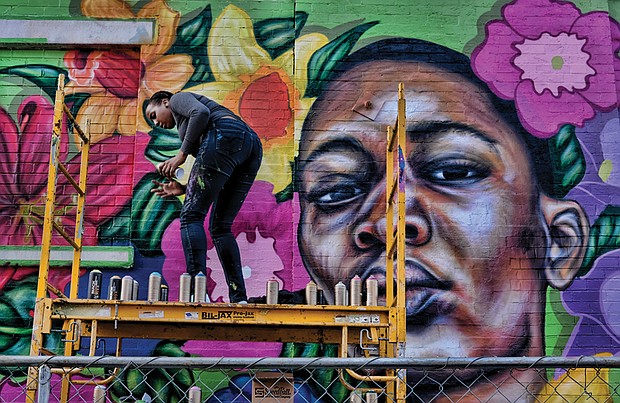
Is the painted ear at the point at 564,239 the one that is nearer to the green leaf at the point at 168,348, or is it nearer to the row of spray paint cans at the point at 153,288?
the green leaf at the point at 168,348

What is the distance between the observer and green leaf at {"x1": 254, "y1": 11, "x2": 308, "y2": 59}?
9.73 meters

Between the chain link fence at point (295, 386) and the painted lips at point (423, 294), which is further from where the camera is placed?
the painted lips at point (423, 294)

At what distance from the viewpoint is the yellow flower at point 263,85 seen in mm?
9438

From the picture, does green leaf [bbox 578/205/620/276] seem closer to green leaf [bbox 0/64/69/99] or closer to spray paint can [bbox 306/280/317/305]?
spray paint can [bbox 306/280/317/305]

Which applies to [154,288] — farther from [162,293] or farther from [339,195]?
[339,195]

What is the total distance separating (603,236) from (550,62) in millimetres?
1898

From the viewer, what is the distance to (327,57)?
9.67 meters

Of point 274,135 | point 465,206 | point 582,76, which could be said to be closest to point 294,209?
point 274,135

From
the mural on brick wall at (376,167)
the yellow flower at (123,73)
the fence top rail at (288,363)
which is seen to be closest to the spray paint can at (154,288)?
the mural on brick wall at (376,167)

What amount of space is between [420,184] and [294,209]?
1.29m

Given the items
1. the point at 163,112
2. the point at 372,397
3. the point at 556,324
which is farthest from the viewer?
the point at 556,324

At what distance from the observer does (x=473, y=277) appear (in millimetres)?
9195

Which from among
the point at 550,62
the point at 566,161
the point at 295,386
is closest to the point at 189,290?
the point at 295,386

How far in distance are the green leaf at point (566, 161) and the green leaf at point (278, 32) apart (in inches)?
112
